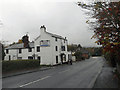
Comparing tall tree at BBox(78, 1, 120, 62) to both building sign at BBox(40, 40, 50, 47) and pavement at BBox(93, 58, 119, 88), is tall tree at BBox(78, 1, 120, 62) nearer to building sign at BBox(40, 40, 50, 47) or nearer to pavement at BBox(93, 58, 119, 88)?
pavement at BBox(93, 58, 119, 88)

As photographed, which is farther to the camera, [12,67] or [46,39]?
[46,39]

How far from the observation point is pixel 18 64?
19.4 meters

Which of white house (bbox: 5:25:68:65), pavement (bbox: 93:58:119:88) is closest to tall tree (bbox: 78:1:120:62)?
pavement (bbox: 93:58:119:88)

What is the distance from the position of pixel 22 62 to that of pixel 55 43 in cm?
1433

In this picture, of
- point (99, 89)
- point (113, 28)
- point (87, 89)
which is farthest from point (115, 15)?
point (87, 89)

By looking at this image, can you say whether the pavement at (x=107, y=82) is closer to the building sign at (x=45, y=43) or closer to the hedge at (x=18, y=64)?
the hedge at (x=18, y=64)

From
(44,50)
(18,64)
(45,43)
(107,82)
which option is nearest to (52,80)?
(107,82)

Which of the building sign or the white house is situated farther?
the building sign

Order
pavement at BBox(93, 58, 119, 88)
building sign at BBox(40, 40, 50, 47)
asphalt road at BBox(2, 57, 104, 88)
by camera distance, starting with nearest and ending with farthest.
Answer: pavement at BBox(93, 58, 119, 88) → asphalt road at BBox(2, 57, 104, 88) → building sign at BBox(40, 40, 50, 47)

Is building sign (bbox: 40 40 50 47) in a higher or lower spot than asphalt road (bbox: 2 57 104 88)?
higher

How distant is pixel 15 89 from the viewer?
324 inches

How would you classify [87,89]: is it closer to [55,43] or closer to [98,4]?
[98,4]

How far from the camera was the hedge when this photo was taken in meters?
16.6

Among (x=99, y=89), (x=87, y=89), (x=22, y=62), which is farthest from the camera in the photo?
(x=22, y=62)
